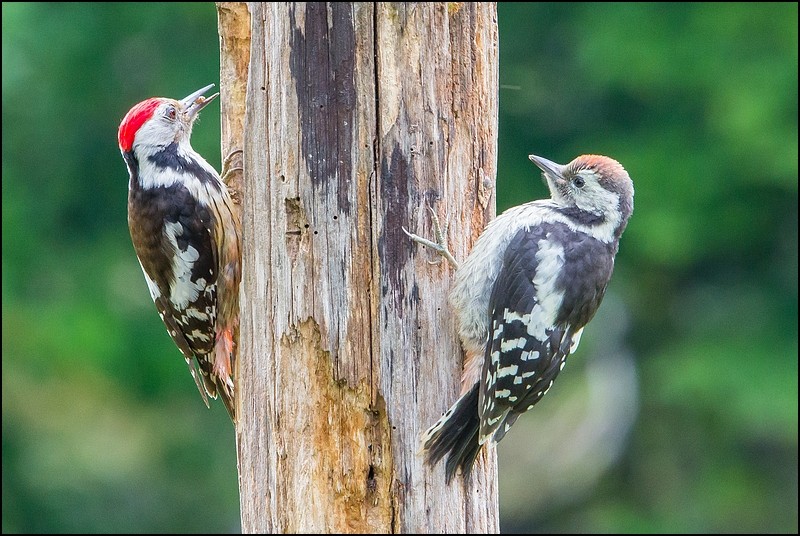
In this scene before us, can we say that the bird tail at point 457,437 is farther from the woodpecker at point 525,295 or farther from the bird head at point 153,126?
the bird head at point 153,126

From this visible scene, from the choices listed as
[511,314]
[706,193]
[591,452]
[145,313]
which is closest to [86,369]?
[145,313]

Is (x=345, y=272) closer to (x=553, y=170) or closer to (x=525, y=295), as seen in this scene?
(x=525, y=295)

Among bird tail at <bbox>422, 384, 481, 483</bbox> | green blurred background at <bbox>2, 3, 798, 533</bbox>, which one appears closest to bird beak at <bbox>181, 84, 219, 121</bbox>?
bird tail at <bbox>422, 384, 481, 483</bbox>

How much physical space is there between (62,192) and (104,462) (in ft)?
8.61

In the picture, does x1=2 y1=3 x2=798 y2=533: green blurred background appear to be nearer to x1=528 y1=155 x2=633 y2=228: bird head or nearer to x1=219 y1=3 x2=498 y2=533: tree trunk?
x1=528 y1=155 x2=633 y2=228: bird head

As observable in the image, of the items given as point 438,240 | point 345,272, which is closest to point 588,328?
point 438,240

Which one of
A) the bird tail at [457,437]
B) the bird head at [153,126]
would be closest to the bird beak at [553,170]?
the bird tail at [457,437]

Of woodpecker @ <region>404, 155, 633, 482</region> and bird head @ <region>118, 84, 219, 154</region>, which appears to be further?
bird head @ <region>118, 84, 219, 154</region>

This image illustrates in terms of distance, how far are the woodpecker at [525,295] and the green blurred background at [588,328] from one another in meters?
4.73

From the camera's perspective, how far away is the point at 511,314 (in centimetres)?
443

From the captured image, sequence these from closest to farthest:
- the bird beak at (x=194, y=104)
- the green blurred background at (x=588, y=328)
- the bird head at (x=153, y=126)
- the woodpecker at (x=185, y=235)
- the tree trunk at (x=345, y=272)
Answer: the tree trunk at (x=345, y=272)
the woodpecker at (x=185, y=235)
the bird head at (x=153, y=126)
the bird beak at (x=194, y=104)
the green blurred background at (x=588, y=328)

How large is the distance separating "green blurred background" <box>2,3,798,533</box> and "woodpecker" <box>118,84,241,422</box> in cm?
493

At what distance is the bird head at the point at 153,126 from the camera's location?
4.96m

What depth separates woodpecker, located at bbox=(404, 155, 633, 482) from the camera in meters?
4.14
